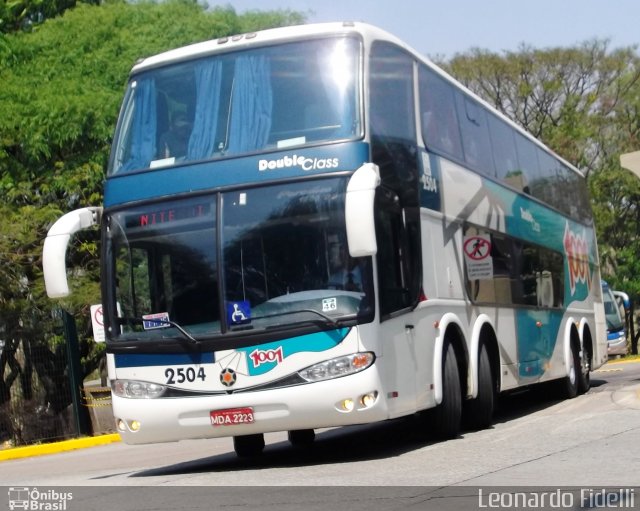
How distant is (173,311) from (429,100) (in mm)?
4238

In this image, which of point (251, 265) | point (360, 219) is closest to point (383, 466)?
point (251, 265)

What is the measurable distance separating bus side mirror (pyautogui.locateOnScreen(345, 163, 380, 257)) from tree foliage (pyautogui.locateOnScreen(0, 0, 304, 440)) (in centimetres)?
1264

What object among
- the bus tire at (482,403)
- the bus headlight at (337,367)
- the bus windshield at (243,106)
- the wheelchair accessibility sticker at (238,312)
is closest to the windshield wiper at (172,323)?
the wheelchair accessibility sticker at (238,312)

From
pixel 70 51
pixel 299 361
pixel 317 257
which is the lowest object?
pixel 299 361

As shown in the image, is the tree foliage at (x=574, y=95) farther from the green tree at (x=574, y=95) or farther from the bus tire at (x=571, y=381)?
the bus tire at (x=571, y=381)

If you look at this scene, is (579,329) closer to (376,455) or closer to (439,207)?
(439,207)

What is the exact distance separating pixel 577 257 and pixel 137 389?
12.2m

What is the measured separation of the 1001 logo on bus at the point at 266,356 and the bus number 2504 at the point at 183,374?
1.77 feet

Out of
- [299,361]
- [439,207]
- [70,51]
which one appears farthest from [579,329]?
[70,51]

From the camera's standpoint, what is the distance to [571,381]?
20156 mm

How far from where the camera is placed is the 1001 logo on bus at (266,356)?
1123 cm

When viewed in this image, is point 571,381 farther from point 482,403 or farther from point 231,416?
point 231,416

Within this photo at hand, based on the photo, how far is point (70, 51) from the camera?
27.4 m

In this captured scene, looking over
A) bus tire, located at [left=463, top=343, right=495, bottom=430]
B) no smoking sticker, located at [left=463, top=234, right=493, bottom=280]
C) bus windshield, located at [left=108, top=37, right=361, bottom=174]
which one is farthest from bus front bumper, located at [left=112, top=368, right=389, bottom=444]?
no smoking sticker, located at [left=463, top=234, right=493, bottom=280]
